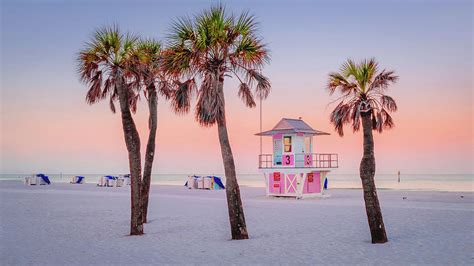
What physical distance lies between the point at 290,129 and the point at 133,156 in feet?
65.5

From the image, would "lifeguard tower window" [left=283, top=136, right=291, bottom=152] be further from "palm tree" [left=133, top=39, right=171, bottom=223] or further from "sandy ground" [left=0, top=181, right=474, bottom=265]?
"palm tree" [left=133, top=39, right=171, bottom=223]

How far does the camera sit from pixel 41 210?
2658cm

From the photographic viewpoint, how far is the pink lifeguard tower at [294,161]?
35.9m

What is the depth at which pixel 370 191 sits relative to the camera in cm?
1451

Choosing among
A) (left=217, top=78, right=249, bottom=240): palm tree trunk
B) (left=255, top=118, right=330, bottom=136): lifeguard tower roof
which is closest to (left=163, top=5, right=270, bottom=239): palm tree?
(left=217, top=78, right=249, bottom=240): palm tree trunk

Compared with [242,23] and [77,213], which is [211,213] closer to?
[77,213]

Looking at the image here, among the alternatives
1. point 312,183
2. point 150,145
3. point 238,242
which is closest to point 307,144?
point 312,183

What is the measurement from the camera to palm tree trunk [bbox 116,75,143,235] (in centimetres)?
1692

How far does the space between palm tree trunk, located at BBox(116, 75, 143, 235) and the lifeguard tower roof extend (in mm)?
19704

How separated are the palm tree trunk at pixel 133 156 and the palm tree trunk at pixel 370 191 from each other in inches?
298

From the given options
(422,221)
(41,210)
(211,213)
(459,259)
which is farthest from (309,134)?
(459,259)

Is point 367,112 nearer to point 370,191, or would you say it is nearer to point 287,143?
point 370,191

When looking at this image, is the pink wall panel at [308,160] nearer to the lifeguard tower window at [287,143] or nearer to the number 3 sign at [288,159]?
the number 3 sign at [288,159]

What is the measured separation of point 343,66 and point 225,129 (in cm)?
425
